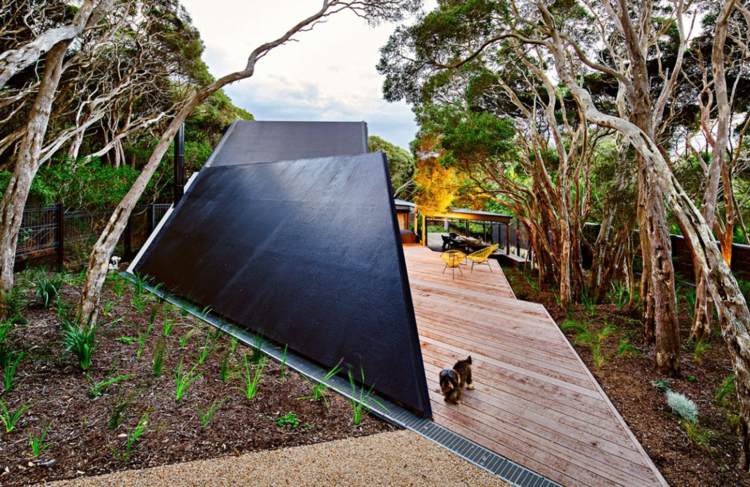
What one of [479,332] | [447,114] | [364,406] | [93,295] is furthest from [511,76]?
[93,295]

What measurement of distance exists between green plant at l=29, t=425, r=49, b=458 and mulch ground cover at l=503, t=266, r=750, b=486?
3.87 metres

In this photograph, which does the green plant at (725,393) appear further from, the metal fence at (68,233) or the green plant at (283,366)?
the metal fence at (68,233)

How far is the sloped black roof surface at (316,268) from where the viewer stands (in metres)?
2.86

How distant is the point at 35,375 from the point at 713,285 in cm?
515

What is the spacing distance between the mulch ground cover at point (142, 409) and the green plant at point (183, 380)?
0.03 meters

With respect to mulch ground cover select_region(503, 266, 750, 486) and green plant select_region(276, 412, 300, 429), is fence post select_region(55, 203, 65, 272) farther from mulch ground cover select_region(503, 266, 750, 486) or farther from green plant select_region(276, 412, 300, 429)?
mulch ground cover select_region(503, 266, 750, 486)

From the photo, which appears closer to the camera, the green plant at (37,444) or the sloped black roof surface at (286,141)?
the green plant at (37,444)

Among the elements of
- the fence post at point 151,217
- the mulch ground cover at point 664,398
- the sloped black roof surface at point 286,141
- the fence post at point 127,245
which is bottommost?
the mulch ground cover at point 664,398

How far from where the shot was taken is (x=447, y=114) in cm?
948

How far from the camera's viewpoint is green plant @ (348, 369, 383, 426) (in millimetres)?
2418

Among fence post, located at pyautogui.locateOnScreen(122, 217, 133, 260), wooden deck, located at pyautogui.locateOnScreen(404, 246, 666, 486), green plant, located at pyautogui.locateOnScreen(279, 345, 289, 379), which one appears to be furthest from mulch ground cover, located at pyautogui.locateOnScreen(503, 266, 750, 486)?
fence post, located at pyautogui.locateOnScreen(122, 217, 133, 260)

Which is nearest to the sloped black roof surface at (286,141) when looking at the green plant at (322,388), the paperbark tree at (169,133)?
the paperbark tree at (169,133)

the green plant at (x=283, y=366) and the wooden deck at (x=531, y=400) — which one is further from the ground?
the green plant at (x=283, y=366)

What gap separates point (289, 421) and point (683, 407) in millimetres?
3311
